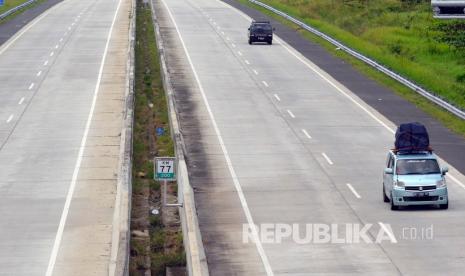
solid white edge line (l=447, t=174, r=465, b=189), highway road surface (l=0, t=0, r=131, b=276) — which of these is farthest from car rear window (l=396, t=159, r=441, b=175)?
highway road surface (l=0, t=0, r=131, b=276)

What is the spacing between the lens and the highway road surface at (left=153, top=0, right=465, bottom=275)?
23156 mm

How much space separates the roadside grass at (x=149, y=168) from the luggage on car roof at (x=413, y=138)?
258 inches

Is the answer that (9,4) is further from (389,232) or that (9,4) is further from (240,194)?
(389,232)

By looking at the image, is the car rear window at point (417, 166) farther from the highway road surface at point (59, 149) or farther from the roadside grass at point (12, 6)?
the roadside grass at point (12, 6)

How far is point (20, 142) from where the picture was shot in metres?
38.9

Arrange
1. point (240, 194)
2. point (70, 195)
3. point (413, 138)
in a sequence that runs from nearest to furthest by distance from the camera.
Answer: point (413, 138) < point (240, 194) < point (70, 195)

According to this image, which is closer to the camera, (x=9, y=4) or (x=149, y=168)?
(x=149, y=168)

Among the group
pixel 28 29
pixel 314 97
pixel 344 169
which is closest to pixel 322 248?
pixel 344 169

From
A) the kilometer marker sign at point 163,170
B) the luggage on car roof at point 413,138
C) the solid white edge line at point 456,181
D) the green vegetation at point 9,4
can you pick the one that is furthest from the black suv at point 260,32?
the kilometer marker sign at point 163,170

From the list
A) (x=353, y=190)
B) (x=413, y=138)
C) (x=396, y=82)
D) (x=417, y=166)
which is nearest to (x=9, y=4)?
(x=396, y=82)

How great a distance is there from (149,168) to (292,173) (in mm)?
4664

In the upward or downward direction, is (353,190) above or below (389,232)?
below

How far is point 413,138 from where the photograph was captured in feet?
96.9

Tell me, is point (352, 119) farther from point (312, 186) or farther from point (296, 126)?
point (312, 186)
